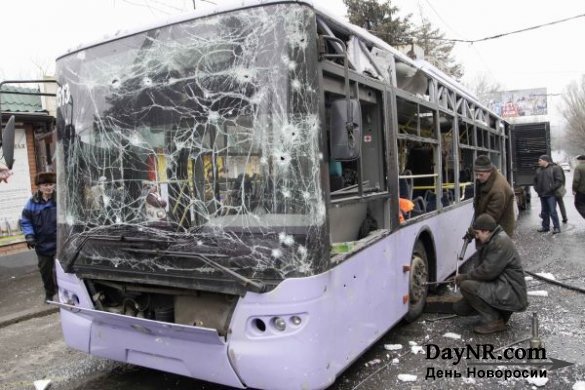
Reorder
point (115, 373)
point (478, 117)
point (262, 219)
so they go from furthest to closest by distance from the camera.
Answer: point (478, 117), point (115, 373), point (262, 219)

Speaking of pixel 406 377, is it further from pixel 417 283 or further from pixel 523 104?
pixel 523 104

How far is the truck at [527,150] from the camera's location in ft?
56.9

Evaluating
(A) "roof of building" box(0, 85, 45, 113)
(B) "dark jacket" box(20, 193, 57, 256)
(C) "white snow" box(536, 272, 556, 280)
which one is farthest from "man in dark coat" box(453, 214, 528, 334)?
(A) "roof of building" box(0, 85, 45, 113)

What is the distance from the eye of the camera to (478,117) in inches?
340

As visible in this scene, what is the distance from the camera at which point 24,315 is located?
648 centimetres

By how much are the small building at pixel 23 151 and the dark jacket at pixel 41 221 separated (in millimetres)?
2818

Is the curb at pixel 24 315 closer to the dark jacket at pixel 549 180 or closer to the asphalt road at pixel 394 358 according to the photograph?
the asphalt road at pixel 394 358

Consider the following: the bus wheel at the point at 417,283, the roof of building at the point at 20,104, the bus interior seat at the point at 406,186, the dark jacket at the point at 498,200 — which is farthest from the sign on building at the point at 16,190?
the dark jacket at the point at 498,200

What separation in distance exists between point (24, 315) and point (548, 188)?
11031mm

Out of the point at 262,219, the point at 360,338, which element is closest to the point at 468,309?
the point at 360,338

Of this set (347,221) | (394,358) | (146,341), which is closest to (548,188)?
(394,358)

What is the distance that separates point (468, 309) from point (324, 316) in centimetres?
284

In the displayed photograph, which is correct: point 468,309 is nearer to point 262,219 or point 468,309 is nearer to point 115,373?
point 262,219

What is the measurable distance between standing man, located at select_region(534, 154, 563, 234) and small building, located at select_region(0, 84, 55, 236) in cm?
1078
